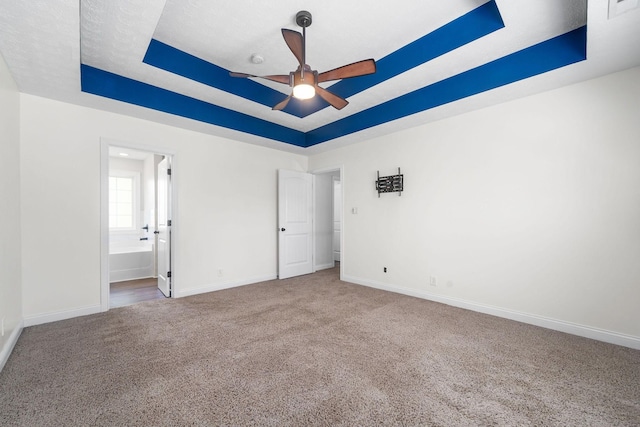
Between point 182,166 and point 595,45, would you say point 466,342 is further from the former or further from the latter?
point 182,166

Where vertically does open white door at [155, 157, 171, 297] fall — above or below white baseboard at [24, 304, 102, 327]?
above

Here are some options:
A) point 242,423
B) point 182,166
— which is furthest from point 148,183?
point 242,423

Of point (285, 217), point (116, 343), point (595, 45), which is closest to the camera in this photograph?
point (595, 45)

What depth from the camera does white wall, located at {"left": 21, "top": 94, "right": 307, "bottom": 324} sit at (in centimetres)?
294

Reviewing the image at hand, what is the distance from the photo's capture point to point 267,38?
2652 millimetres

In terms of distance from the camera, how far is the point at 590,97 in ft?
8.61

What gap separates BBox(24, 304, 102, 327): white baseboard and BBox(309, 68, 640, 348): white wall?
3.95 meters

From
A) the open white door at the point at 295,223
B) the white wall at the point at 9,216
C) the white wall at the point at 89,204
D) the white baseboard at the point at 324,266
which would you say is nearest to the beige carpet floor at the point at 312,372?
the white wall at the point at 9,216

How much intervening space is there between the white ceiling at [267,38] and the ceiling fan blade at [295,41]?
14.7 inches

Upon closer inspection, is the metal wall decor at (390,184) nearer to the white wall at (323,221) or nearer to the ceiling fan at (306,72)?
the white wall at (323,221)

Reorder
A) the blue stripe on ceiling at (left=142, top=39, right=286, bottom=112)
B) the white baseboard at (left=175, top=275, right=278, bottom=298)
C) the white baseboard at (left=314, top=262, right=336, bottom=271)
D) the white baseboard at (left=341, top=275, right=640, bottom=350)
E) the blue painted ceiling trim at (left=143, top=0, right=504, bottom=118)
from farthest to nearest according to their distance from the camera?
1. the white baseboard at (left=314, top=262, right=336, bottom=271)
2. the white baseboard at (left=175, top=275, right=278, bottom=298)
3. the blue stripe on ceiling at (left=142, top=39, right=286, bottom=112)
4. the white baseboard at (left=341, top=275, right=640, bottom=350)
5. the blue painted ceiling trim at (left=143, top=0, right=504, bottom=118)

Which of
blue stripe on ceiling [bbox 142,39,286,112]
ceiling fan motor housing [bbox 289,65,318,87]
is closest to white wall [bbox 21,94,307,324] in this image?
blue stripe on ceiling [bbox 142,39,286,112]

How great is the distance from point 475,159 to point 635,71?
143 cm

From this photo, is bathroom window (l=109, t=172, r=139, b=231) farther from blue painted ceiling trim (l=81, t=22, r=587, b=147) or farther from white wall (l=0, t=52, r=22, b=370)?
blue painted ceiling trim (l=81, t=22, r=587, b=147)
